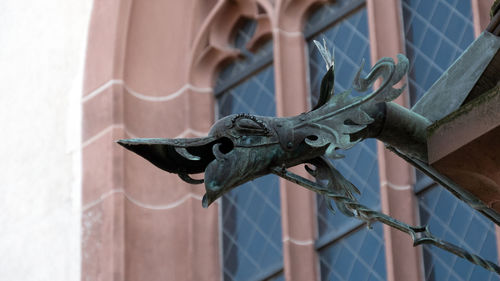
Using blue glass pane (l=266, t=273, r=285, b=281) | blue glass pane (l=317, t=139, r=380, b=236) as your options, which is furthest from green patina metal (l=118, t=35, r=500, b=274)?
blue glass pane (l=266, t=273, r=285, b=281)

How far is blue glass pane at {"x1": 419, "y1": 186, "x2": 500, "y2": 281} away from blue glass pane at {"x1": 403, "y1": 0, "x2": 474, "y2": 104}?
0.66 m

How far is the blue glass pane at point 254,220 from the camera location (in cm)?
931

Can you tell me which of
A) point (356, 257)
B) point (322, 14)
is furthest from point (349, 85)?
point (356, 257)

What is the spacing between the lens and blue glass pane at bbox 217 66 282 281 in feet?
30.6

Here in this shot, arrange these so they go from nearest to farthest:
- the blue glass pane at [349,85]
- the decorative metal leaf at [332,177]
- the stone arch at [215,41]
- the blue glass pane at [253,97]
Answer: the decorative metal leaf at [332,177] < the blue glass pane at [349,85] < the blue glass pane at [253,97] < the stone arch at [215,41]

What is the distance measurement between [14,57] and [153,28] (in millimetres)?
1048

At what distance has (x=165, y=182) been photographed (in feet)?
32.3

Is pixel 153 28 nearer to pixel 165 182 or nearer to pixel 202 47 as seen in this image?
pixel 202 47

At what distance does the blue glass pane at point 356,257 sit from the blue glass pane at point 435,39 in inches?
29.9

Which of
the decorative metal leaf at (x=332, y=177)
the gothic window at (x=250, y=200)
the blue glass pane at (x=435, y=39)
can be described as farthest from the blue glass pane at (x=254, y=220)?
the decorative metal leaf at (x=332, y=177)

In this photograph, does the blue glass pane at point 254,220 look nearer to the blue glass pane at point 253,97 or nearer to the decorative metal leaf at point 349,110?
the blue glass pane at point 253,97

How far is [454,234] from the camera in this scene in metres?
8.19

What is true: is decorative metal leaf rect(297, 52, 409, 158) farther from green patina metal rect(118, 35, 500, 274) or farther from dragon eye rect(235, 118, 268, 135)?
dragon eye rect(235, 118, 268, 135)

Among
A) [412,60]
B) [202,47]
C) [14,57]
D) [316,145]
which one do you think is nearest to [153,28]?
[202,47]
